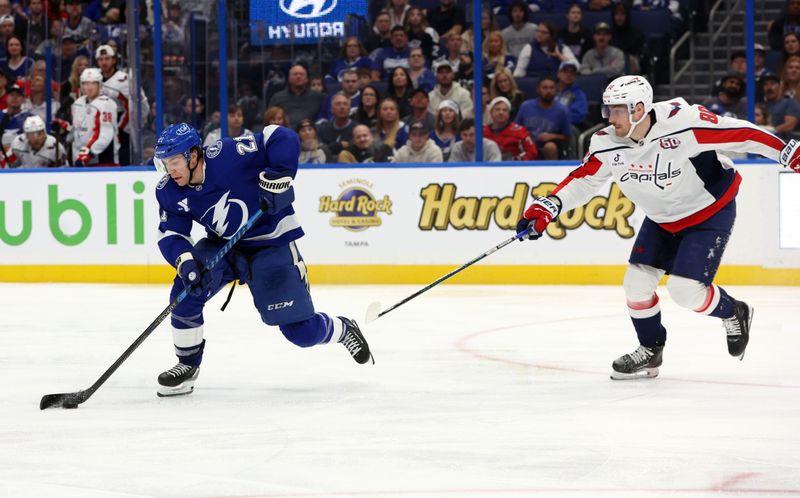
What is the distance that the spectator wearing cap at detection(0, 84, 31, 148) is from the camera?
10281 mm

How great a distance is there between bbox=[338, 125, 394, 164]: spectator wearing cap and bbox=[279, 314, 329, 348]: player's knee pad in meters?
4.66

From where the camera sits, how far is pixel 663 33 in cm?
965

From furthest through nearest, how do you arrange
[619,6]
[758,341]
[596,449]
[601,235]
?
[619,6]
[601,235]
[758,341]
[596,449]

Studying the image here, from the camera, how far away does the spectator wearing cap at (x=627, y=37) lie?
30.9 feet

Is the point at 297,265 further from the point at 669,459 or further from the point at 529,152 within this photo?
the point at 529,152

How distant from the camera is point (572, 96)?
9.15 m

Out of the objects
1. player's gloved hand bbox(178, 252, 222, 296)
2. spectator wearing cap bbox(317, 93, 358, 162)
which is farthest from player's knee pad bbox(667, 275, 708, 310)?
spectator wearing cap bbox(317, 93, 358, 162)

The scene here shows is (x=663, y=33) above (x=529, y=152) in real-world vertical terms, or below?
above

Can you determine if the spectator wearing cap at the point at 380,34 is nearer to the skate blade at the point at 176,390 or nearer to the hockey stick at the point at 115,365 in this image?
the hockey stick at the point at 115,365

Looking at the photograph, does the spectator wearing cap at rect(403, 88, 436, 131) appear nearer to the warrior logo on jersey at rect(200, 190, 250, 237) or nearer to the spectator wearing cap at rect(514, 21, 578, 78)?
the spectator wearing cap at rect(514, 21, 578, 78)

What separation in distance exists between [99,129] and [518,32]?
3365mm

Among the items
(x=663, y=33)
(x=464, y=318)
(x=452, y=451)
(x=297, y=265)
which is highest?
(x=663, y=33)

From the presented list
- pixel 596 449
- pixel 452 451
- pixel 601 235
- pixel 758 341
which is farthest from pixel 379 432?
pixel 601 235

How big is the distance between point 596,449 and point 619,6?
669 cm
